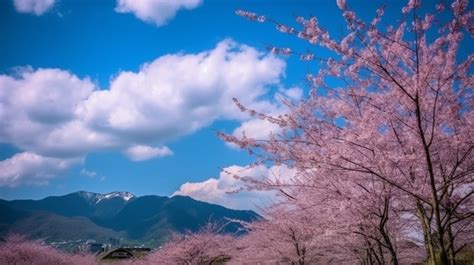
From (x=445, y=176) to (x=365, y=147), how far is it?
1.52 meters

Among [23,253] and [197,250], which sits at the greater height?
[197,250]

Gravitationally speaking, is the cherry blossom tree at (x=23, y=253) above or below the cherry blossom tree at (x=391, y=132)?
below

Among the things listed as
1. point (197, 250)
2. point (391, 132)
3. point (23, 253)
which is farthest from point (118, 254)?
point (391, 132)

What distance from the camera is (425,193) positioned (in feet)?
17.7

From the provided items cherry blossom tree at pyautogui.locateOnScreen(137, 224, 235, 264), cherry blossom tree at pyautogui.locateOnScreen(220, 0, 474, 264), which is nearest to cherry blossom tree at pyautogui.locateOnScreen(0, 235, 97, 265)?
cherry blossom tree at pyautogui.locateOnScreen(137, 224, 235, 264)

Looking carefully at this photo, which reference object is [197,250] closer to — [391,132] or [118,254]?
[391,132]

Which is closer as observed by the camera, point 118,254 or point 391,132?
point 391,132

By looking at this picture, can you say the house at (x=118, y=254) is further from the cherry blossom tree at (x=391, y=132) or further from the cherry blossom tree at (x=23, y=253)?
the cherry blossom tree at (x=391, y=132)

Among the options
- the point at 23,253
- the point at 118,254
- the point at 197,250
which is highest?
the point at 197,250

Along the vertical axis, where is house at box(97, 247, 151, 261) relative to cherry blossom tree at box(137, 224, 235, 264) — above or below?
below

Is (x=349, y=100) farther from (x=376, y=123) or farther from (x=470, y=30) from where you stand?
(x=470, y=30)

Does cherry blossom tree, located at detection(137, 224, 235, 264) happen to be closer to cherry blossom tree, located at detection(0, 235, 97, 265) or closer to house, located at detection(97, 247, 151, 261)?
cherry blossom tree, located at detection(0, 235, 97, 265)

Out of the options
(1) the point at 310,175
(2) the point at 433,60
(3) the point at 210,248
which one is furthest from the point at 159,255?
(2) the point at 433,60

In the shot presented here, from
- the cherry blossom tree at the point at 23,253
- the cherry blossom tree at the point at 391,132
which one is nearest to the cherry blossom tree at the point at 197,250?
the cherry blossom tree at the point at 23,253
